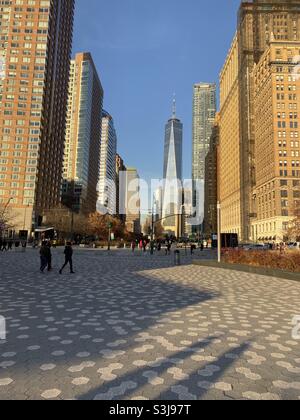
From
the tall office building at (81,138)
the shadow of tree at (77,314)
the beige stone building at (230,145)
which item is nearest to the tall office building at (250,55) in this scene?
the beige stone building at (230,145)

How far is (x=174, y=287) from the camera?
12125 mm

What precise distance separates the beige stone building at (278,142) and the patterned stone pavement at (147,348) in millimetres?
84265

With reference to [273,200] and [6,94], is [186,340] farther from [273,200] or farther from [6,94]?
[6,94]

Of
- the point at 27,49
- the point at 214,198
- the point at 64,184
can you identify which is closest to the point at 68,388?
the point at 27,49

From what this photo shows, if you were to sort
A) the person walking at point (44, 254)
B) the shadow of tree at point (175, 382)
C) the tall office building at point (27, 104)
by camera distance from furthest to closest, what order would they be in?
the tall office building at point (27, 104), the person walking at point (44, 254), the shadow of tree at point (175, 382)

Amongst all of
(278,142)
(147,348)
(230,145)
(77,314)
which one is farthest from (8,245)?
(230,145)

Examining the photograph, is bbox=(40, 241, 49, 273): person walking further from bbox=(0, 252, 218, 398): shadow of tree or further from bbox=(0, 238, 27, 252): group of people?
bbox=(0, 238, 27, 252): group of people

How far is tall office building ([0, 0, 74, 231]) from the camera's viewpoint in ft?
292

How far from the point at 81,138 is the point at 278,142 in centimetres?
9710

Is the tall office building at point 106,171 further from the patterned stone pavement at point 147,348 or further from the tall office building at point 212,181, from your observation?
the patterned stone pavement at point 147,348

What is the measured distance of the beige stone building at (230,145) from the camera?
127706mm

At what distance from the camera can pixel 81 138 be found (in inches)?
5886

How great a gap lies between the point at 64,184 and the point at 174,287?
142861mm

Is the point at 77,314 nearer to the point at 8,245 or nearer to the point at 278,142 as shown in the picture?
the point at 8,245
